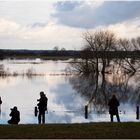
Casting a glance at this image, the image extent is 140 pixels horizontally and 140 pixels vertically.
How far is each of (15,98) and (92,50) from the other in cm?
4674

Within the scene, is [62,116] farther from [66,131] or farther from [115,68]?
[115,68]

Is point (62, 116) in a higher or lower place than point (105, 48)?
lower

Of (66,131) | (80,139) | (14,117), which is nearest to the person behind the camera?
(80,139)

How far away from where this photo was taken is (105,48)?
8306cm

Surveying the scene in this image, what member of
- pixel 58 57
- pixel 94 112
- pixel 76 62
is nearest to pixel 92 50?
pixel 76 62

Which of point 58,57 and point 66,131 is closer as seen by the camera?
point 66,131

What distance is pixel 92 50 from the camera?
81312 millimetres

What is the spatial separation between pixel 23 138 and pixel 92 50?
71046 millimetres

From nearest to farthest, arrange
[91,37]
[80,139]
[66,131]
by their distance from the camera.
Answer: [80,139], [66,131], [91,37]

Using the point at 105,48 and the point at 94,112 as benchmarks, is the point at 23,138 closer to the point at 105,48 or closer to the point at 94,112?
the point at 94,112

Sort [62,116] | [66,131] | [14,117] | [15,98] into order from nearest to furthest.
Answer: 1. [66,131]
2. [14,117]
3. [62,116]
4. [15,98]

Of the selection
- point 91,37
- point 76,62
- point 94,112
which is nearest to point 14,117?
point 94,112

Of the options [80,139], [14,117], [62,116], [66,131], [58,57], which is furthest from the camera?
[58,57]

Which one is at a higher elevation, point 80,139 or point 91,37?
point 91,37
